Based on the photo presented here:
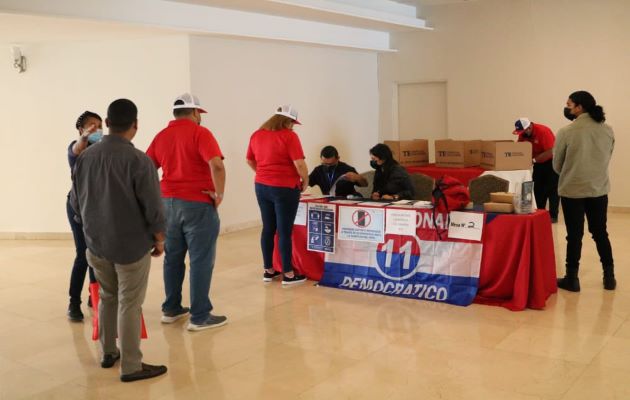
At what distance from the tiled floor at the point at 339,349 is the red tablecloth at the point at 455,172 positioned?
2.23 meters

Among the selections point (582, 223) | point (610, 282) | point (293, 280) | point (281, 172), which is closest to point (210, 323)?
point (293, 280)

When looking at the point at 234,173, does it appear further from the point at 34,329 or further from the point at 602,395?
the point at 602,395

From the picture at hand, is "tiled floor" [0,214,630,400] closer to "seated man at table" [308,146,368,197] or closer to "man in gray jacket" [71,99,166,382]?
"man in gray jacket" [71,99,166,382]

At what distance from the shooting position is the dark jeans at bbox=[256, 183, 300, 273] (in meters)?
5.04

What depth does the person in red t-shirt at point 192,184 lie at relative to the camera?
13.2 ft

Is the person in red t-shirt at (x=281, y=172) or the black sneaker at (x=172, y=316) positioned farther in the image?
the person in red t-shirt at (x=281, y=172)

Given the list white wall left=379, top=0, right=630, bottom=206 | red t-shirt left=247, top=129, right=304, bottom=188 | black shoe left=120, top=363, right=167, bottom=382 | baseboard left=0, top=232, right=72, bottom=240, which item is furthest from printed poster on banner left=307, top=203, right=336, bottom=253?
white wall left=379, top=0, right=630, bottom=206

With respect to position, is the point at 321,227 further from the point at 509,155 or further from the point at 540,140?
the point at 540,140

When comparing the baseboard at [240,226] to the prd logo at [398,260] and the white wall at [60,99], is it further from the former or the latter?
the prd logo at [398,260]

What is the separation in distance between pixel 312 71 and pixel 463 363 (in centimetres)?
625

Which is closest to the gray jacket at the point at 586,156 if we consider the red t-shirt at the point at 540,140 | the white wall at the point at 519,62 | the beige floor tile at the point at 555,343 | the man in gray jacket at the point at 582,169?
the man in gray jacket at the point at 582,169

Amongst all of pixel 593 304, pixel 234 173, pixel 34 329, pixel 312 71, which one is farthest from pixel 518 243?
pixel 312 71

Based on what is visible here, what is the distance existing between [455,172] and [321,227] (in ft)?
9.22

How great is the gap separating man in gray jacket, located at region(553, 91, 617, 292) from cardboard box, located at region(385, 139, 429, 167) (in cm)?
316
